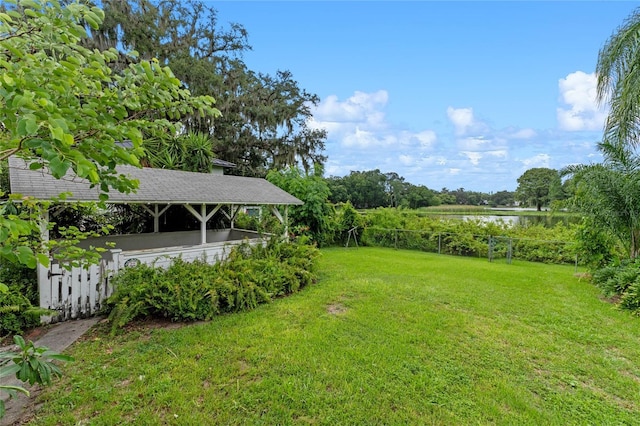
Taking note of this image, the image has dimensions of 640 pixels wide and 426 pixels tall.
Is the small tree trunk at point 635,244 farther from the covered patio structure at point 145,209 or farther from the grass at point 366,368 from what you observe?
the covered patio structure at point 145,209

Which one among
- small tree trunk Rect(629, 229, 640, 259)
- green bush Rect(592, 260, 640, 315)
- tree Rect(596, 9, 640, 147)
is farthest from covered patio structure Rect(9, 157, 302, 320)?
small tree trunk Rect(629, 229, 640, 259)

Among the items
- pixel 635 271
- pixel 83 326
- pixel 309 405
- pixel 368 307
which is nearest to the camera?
pixel 309 405

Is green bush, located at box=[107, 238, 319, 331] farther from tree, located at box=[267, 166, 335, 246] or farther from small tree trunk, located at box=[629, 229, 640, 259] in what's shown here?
small tree trunk, located at box=[629, 229, 640, 259]

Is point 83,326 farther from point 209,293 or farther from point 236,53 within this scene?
point 236,53

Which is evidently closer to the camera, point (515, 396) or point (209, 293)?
point (515, 396)

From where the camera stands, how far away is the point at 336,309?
207 inches

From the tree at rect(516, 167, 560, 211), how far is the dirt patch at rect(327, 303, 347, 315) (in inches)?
907

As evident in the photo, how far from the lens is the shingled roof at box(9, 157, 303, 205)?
4773 millimetres

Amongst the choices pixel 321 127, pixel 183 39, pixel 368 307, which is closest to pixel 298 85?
pixel 321 127

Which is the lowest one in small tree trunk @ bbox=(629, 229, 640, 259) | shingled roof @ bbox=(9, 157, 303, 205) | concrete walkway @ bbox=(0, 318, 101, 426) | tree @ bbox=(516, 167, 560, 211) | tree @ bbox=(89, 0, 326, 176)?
concrete walkway @ bbox=(0, 318, 101, 426)

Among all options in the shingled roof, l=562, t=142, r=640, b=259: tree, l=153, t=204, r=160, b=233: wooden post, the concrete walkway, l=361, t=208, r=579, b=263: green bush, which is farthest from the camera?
l=361, t=208, r=579, b=263: green bush

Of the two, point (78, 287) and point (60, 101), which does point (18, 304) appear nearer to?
point (78, 287)

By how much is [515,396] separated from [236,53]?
2249cm

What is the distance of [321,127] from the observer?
22.2 meters
